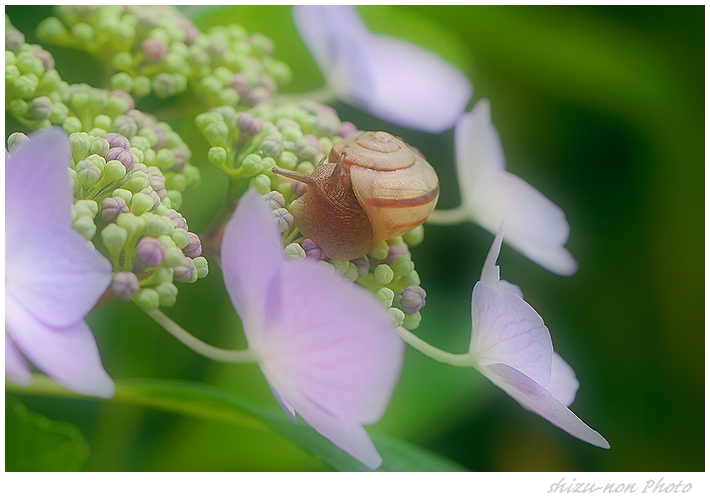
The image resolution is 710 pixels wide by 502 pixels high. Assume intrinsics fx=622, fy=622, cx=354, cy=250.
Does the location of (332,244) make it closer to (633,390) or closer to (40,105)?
(40,105)

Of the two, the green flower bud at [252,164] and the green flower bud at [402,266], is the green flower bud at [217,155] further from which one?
the green flower bud at [402,266]

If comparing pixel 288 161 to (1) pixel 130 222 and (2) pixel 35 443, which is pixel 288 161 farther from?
(2) pixel 35 443

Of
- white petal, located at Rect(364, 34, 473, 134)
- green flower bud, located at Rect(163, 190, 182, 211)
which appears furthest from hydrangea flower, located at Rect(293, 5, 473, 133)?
green flower bud, located at Rect(163, 190, 182, 211)

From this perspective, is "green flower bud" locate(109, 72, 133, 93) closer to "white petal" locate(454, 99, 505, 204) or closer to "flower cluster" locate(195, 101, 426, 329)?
"flower cluster" locate(195, 101, 426, 329)

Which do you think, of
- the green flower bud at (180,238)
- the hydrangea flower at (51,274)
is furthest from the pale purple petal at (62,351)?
the green flower bud at (180,238)

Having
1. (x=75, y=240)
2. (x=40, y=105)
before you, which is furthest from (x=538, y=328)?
(x=40, y=105)
